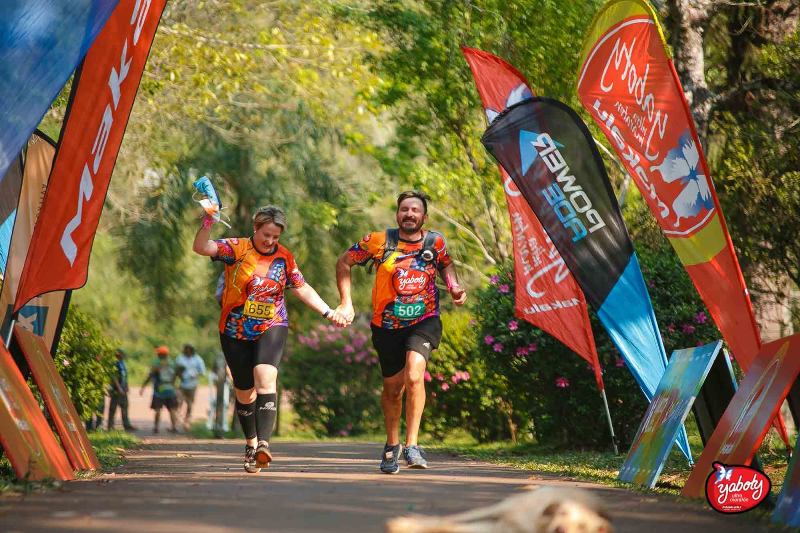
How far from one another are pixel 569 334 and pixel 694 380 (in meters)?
3.24

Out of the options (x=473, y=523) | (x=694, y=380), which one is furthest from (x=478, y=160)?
(x=473, y=523)

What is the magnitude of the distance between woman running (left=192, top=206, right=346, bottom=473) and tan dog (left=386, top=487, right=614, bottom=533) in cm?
455

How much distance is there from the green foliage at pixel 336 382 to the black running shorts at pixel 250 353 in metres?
12.7

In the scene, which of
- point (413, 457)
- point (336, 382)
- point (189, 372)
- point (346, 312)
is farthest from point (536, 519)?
point (189, 372)

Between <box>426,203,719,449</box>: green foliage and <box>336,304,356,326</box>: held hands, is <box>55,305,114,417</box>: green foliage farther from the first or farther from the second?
<box>336,304,356,326</box>: held hands

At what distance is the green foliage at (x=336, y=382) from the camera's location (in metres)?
22.6

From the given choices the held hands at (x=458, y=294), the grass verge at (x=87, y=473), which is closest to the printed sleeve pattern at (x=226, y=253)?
the held hands at (x=458, y=294)

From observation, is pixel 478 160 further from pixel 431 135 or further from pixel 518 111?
pixel 518 111

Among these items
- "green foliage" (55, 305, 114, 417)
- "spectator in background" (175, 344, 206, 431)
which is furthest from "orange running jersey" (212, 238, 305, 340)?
"spectator in background" (175, 344, 206, 431)

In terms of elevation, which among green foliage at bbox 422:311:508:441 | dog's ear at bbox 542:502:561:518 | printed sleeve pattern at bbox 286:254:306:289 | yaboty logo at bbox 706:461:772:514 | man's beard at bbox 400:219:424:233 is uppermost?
man's beard at bbox 400:219:424:233

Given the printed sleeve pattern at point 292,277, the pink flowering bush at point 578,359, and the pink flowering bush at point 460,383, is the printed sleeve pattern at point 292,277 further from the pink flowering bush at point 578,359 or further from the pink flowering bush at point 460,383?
the pink flowering bush at point 460,383

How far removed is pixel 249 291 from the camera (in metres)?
9.62

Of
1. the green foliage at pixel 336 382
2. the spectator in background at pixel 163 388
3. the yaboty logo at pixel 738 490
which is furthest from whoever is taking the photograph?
the spectator in background at pixel 163 388

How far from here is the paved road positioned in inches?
219
